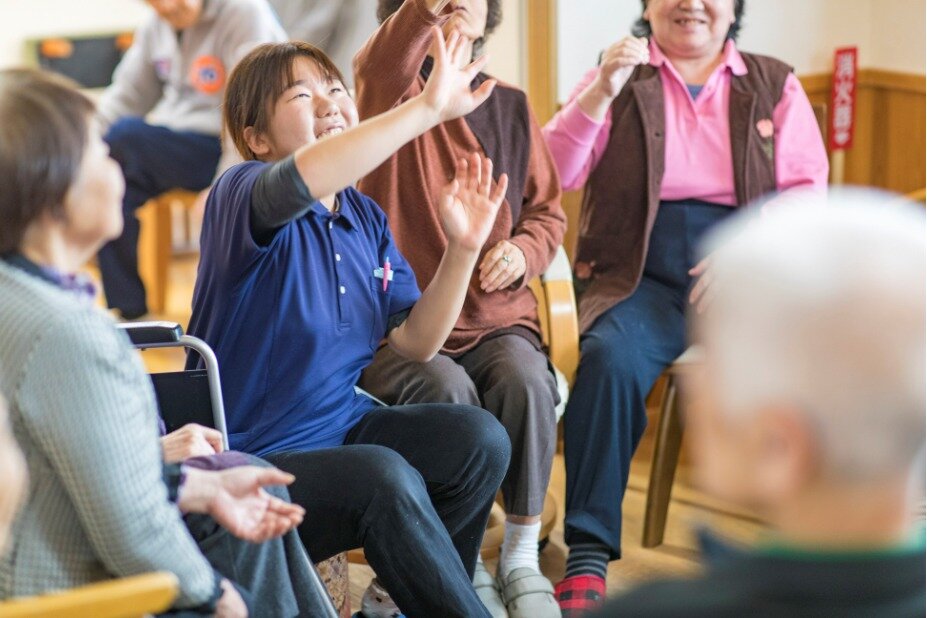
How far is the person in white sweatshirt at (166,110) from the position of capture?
3709mm

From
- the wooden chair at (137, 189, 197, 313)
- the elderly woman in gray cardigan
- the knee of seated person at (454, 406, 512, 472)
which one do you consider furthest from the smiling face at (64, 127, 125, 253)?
the wooden chair at (137, 189, 197, 313)

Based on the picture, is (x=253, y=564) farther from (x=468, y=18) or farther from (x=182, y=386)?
(x=468, y=18)

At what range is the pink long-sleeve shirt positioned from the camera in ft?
8.41

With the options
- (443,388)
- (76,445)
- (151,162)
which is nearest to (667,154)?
(443,388)

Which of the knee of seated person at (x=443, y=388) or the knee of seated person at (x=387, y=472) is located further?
the knee of seated person at (x=443, y=388)

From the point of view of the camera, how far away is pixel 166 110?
3.91 m

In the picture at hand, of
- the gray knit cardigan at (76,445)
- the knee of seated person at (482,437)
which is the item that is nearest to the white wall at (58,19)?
the knee of seated person at (482,437)

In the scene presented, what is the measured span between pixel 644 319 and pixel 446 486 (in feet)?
2.48

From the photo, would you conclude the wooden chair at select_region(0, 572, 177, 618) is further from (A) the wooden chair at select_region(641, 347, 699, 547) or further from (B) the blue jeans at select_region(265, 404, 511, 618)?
(A) the wooden chair at select_region(641, 347, 699, 547)

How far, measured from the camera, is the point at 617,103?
261 centimetres

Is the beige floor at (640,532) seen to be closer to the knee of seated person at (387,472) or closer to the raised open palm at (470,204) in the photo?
the knee of seated person at (387,472)

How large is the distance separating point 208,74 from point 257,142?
199 centimetres

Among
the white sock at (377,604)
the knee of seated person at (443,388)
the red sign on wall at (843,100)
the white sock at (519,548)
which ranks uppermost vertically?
the red sign on wall at (843,100)

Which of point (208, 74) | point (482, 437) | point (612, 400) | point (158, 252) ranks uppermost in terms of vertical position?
point (208, 74)
